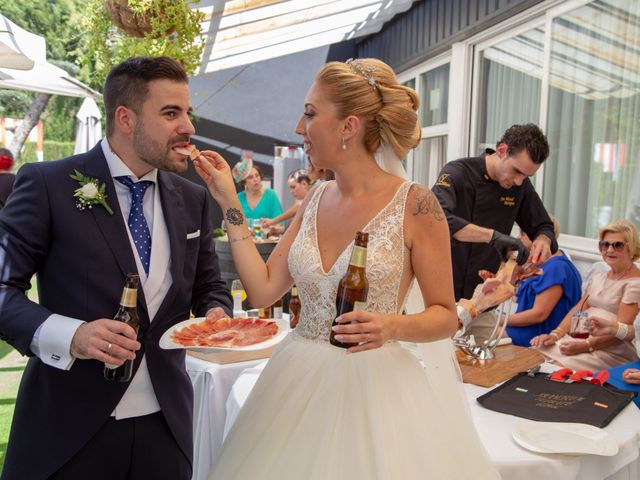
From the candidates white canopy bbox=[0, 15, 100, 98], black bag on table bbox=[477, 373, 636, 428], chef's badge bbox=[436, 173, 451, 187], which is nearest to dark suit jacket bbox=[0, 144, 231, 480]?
black bag on table bbox=[477, 373, 636, 428]

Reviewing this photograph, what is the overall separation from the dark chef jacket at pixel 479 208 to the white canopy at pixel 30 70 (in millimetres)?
2891

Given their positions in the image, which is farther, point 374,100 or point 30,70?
point 30,70

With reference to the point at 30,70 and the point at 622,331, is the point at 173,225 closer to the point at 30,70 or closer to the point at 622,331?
the point at 622,331

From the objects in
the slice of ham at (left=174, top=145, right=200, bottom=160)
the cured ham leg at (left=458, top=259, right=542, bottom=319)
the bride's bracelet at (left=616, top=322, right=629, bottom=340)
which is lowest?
the bride's bracelet at (left=616, top=322, right=629, bottom=340)

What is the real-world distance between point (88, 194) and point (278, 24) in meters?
7.41

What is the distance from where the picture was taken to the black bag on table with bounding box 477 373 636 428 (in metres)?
2.06

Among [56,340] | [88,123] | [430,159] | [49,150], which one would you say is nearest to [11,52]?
[56,340]

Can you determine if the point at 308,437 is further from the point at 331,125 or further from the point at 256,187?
the point at 256,187

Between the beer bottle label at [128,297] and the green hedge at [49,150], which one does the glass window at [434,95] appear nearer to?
the beer bottle label at [128,297]

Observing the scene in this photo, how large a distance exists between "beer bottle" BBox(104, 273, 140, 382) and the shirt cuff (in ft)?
0.30

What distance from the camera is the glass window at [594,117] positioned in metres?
4.43

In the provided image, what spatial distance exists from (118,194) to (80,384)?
1.71 feet

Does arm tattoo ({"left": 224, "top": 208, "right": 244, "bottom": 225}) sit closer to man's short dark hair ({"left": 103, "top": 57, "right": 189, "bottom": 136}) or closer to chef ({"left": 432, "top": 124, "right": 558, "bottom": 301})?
man's short dark hair ({"left": 103, "top": 57, "right": 189, "bottom": 136})

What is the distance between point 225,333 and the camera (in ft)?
6.16
